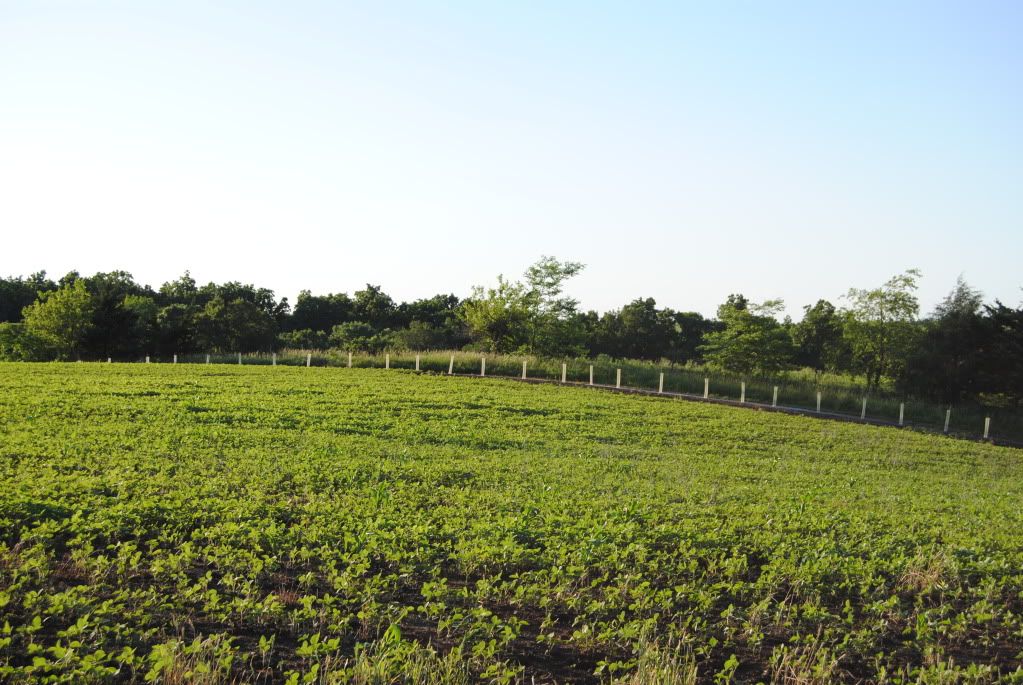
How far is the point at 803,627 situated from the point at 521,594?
278 cm

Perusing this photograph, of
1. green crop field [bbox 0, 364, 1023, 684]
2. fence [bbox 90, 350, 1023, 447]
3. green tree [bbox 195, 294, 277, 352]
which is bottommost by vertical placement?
green crop field [bbox 0, 364, 1023, 684]

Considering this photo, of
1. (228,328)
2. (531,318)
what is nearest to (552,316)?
(531,318)

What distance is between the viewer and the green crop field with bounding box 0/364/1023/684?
20.7ft

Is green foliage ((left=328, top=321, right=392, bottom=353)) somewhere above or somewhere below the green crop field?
above

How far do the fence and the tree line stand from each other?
3802 mm

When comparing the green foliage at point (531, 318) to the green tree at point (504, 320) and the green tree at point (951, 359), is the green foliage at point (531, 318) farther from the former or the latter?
the green tree at point (951, 359)

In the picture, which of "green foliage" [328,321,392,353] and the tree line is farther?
"green foliage" [328,321,392,353]

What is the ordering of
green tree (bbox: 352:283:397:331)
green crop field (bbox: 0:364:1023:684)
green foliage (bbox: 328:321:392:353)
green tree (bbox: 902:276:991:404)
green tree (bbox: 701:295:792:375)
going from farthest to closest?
green tree (bbox: 352:283:397:331) → green foliage (bbox: 328:321:392:353) → green tree (bbox: 701:295:792:375) → green tree (bbox: 902:276:991:404) → green crop field (bbox: 0:364:1023:684)

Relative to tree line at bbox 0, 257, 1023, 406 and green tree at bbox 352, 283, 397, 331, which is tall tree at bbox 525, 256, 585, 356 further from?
green tree at bbox 352, 283, 397, 331

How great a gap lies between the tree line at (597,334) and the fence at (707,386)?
12.5 feet

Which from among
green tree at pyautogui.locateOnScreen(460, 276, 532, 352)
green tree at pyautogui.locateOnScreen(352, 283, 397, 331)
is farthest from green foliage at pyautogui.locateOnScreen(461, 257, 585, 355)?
green tree at pyautogui.locateOnScreen(352, 283, 397, 331)

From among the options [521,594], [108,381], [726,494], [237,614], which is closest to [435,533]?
[521,594]

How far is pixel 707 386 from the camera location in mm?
39500

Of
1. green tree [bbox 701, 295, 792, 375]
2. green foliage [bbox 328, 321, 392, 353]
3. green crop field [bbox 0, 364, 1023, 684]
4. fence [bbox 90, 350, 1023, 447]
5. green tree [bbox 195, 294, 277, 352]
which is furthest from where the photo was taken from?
green foliage [bbox 328, 321, 392, 353]
